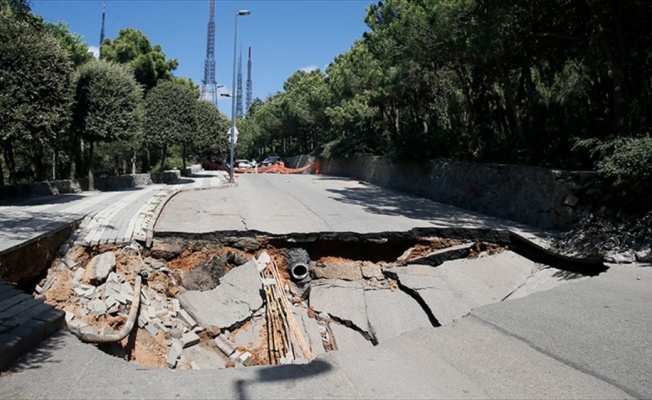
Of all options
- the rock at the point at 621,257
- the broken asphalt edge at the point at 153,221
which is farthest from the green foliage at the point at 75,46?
the rock at the point at 621,257

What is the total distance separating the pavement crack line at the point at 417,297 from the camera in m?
7.40

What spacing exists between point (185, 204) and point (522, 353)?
11.7m

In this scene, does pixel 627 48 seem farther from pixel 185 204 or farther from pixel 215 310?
pixel 185 204

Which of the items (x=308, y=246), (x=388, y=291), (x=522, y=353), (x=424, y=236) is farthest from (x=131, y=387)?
(x=424, y=236)

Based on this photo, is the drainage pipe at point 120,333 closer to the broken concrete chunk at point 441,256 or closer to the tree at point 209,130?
the broken concrete chunk at point 441,256

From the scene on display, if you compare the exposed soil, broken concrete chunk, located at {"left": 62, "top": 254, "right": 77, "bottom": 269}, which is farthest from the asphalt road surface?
broken concrete chunk, located at {"left": 62, "top": 254, "right": 77, "bottom": 269}

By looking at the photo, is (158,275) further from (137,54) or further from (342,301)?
(137,54)

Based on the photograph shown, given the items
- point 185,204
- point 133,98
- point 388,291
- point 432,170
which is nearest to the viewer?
point 388,291

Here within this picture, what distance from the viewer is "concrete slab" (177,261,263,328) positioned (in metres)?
7.84

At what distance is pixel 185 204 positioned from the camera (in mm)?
14703

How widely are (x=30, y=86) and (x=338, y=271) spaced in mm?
10494

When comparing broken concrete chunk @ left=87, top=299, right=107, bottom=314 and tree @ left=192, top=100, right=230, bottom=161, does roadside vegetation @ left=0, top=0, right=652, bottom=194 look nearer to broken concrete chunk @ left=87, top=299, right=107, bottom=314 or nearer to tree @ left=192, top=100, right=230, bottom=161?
broken concrete chunk @ left=87, top=299, right=107, bottom=314

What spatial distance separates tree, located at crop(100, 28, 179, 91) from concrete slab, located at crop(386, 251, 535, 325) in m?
28.1

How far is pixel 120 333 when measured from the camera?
5.59m
